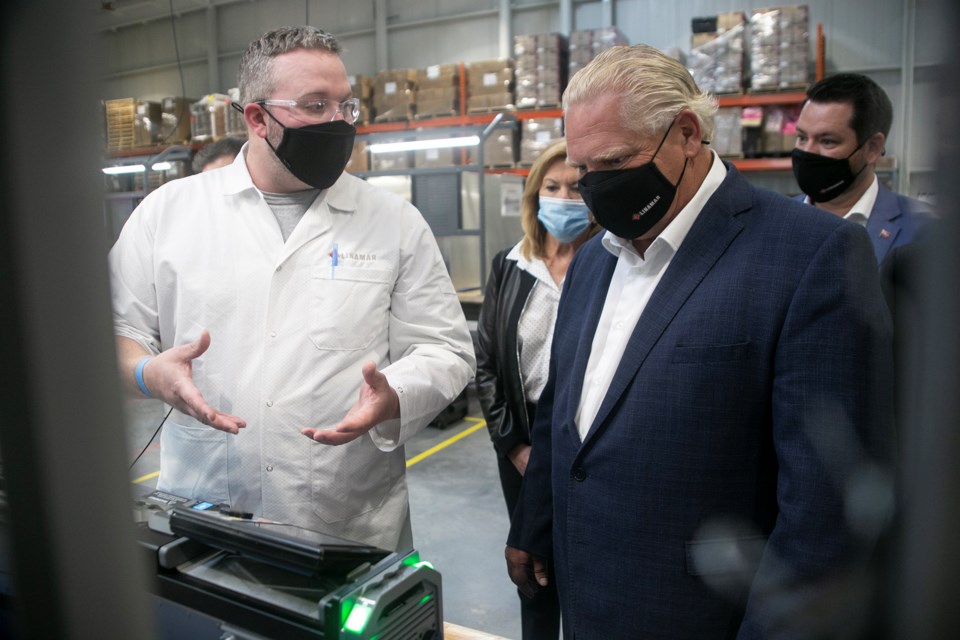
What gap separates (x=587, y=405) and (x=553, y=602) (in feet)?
3.41

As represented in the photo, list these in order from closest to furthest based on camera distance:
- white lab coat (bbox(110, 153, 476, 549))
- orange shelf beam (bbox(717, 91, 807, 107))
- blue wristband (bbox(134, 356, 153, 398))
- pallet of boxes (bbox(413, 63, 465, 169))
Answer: blue wristband (bbox(134, 356, 153, 398)) < white lab coat (bbox(110, 153, 476, 549)) < orange shelf beam (bbox(717, 91, 807, 107)) < pallet of boxes (bbox(413, 63, 465, 169))

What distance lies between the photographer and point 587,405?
136 centimetres

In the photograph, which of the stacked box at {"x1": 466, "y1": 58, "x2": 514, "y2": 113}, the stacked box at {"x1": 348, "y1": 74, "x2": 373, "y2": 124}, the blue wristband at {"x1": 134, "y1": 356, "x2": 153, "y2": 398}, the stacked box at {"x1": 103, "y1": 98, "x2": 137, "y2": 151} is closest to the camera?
the blue wristband at {"x1": 134, "y1": 356, "x2": 153, "y2": 398}

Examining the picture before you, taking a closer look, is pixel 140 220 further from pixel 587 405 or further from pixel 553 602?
pixel 553 602

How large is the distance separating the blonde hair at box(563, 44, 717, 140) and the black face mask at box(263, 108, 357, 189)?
623 millimetres

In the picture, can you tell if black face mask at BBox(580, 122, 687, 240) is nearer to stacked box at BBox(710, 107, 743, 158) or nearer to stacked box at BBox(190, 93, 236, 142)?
stacked box at BBox(710, 107, 743, 158)

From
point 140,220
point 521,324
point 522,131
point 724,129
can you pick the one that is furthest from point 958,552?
point 522,131

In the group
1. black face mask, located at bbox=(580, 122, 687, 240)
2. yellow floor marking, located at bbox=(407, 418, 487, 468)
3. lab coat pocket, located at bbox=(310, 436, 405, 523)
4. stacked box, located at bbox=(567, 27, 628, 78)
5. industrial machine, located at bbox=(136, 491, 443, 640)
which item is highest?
stacked box, located at bbox=(567, 27, 628, 78)

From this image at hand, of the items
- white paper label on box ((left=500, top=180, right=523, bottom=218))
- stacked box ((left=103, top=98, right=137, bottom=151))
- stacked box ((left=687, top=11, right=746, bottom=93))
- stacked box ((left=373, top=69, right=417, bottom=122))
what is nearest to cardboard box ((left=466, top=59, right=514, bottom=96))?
stacked box ((left=373, top=69, right=417, bottom=122))

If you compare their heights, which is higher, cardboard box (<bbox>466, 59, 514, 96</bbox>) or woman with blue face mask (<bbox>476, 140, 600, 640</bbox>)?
cardboard box (<bbox>466, 59, 514, 96</bbox>)

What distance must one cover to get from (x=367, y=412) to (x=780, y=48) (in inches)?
284

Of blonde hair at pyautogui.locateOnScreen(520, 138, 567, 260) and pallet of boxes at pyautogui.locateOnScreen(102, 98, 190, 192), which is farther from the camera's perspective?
pallet of boxes at pyautogui.locateOnScreen(102, 98, 190, 192)

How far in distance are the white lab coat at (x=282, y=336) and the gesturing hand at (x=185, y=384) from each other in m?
0.21

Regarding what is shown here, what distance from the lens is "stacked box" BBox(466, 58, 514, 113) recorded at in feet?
27.3
